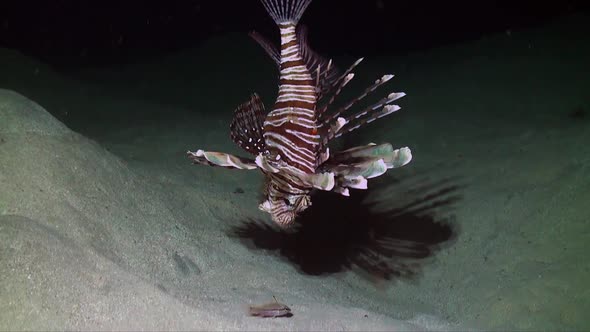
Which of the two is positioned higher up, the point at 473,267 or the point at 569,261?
the point at 569,261

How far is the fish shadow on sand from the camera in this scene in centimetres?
383

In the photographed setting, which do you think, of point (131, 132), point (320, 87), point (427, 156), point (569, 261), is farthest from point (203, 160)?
point (131, 132)

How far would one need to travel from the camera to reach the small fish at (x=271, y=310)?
2492 millimetres

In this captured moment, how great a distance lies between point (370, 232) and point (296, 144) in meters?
1.40

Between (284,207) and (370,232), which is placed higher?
(284,207)

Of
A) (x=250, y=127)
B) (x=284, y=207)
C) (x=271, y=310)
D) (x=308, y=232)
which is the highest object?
(x=250, y=127)

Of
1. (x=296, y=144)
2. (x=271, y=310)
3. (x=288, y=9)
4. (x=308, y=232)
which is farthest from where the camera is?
(x=308, y=232)

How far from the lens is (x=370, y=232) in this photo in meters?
4.21

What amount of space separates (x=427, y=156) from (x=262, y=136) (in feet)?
8.72

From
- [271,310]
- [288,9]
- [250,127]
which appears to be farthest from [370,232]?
[288,9]

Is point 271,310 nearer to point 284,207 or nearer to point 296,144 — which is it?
point 284,207

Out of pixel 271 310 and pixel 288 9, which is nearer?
pixel 271 310

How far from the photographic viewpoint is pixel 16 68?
9.05m

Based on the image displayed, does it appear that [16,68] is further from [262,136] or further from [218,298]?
[218,298]
